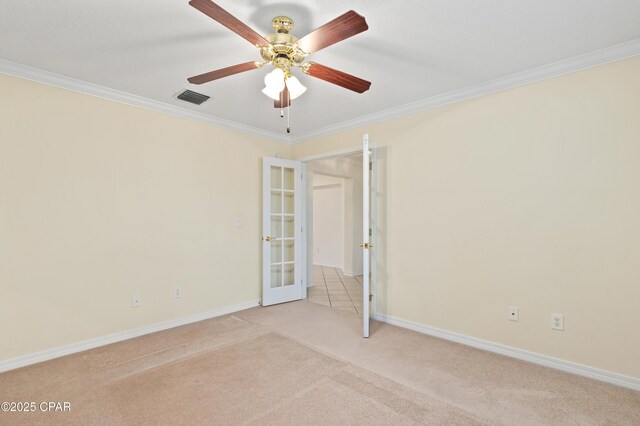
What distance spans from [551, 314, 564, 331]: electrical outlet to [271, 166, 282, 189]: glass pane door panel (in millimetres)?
3443

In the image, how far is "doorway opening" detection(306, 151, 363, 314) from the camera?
196 inches

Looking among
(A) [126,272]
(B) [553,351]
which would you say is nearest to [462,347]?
(B) [553,351]

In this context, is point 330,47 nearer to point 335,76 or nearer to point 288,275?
point 335,76

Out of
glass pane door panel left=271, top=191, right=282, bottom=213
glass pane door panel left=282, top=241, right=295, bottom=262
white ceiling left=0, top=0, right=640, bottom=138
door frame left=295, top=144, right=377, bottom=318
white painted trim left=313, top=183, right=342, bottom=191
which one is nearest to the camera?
white ceiling left=0, top=0, right=640, bottom=138

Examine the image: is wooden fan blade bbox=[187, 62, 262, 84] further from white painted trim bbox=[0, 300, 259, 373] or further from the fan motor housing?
white painted trim bbox=[0, 300, 259, 373]

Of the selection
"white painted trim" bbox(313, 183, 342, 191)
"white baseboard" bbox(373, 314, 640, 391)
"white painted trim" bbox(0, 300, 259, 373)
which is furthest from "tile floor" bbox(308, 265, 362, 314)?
"white painted trim" bbox(313, 183, 342, 191)

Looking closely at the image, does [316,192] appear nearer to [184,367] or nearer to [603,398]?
[184,367]

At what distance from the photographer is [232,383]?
2.31 metres

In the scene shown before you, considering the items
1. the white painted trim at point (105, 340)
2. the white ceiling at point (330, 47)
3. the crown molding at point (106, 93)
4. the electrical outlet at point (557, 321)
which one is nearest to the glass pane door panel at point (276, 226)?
the white painted trim at point (105, 340)

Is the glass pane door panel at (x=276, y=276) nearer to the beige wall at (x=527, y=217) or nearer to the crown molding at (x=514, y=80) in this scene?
the beige wall at (x=527, y=217)

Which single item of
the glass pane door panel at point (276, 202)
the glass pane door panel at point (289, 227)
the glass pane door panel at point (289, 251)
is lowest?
the glass pane door panel at point (289, 251)

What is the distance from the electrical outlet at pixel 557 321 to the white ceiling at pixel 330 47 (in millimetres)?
2038

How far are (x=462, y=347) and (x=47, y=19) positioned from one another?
159 inches

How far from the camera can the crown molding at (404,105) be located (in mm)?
2357
